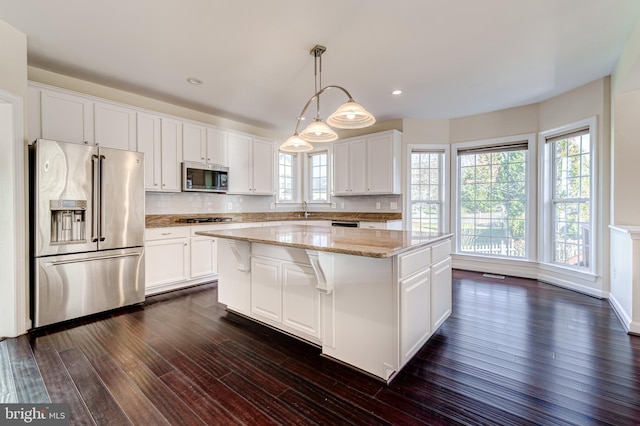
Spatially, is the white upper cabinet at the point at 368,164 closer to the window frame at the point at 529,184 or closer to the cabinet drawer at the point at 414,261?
the window frame at the point at 529,184

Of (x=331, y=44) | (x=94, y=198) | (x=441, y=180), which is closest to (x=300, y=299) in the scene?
(x=331, y=44)

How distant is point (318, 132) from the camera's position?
9.12 feet

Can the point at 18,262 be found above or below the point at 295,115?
below

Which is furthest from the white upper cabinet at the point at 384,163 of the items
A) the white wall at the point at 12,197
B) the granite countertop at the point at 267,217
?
the white wall at the point at 12,197

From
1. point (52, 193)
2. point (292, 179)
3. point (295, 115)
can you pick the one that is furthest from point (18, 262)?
point (292, 179)

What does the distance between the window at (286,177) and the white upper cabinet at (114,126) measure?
9.06 feet

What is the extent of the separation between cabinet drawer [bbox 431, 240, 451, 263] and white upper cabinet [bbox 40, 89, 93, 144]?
399 centimetres

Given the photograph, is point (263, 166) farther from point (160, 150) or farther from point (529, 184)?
point (529, 184)

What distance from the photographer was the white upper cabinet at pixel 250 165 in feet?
16.1

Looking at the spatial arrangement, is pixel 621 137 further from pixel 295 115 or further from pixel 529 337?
pixel 295 115

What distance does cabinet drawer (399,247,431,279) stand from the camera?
6.32 ft

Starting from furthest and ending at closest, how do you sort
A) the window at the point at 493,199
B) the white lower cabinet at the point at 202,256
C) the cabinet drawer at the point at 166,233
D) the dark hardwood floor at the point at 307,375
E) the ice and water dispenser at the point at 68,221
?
1. the window at the point at 493,199
2. the white lower cabinet at the point at 202,256
3. the cabinet drawer at the point at 166,233
4. the ice and water dispenser at the point at 68,221
5. the dark hardwood floor at the point at 307,375

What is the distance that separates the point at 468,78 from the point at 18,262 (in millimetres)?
5098

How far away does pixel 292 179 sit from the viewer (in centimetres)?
628
